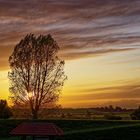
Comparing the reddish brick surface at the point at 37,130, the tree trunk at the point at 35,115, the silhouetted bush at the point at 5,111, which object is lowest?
the reddish brick surface at the point at 37,130

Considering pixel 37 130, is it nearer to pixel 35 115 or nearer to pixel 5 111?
pixel 35 115

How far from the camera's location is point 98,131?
66000 millimetres

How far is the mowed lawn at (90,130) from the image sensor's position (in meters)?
62.6

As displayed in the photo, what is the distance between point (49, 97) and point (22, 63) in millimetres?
7963

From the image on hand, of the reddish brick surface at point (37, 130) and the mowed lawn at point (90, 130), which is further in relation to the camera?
the mowed lawn at point (90, 130)

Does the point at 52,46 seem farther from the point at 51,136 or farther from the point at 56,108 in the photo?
the point at 51,136

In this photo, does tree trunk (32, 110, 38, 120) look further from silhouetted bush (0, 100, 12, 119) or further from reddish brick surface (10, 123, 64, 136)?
reddish brick surface (10, 123, 64, 136)

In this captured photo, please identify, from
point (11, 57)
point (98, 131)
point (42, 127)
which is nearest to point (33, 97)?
point (11, 57)

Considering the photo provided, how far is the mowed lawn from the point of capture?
62634mm

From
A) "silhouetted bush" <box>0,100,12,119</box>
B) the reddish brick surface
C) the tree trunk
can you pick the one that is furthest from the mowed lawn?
"silhouetted bush" <box>0,100,12,119</box>

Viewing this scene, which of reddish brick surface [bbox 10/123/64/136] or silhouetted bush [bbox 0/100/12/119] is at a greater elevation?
silhouetted bush [bbox 0/100/12/119]

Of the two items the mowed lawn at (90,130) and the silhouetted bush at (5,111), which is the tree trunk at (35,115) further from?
the silhouetted bush at (5,111)

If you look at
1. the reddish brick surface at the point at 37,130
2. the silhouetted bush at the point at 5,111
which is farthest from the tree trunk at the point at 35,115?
the reddish brick surface at the point at 37,130

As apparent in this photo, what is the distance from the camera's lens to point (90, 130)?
2640 inches
